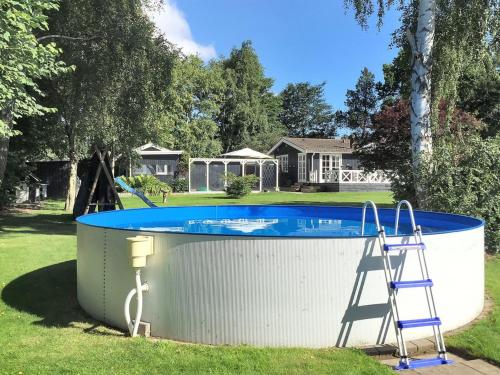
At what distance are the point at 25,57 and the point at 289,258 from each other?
571 centimetres

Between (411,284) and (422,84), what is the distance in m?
7.10

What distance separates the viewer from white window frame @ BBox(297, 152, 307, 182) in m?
36.3

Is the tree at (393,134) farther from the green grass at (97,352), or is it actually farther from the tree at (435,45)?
the green grass at (97,352)

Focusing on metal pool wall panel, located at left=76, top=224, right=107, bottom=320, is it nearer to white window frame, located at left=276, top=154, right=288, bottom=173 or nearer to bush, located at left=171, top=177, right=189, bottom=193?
bush, located at left=171, top=177, right=189, bottom=193

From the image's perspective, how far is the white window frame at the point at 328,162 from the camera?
3559 cm

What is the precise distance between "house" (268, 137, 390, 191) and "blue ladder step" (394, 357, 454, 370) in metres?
27.2

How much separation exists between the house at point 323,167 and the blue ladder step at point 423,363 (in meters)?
27.2

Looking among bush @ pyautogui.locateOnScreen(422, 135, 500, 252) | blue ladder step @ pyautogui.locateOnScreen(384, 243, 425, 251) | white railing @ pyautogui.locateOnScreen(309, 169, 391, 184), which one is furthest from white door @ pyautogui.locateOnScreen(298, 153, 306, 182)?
blue ladder step @ pyautogui.locateOnScreen(384, 243, 425, 251)

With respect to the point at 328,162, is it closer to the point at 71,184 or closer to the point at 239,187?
the point at 239,187

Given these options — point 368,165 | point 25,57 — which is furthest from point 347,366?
point 368,165

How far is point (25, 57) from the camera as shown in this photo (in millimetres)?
7695

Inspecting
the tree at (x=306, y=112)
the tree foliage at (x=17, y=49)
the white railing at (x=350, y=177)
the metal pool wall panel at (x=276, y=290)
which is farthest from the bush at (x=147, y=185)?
the tree at (x=306, y=112)

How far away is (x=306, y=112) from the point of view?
62.2 meters

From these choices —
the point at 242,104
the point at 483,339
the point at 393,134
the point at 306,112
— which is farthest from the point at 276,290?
the point at 306,112
